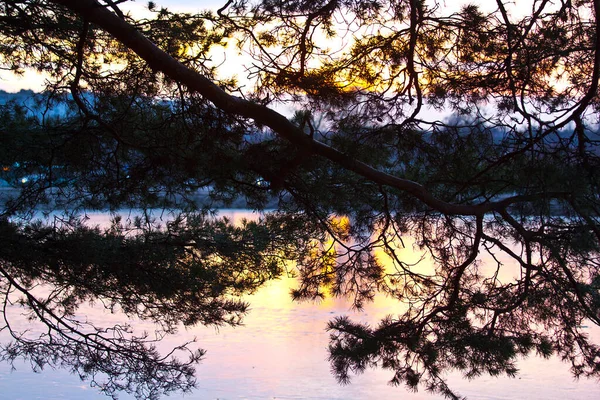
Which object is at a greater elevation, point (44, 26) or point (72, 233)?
point (44, 26)

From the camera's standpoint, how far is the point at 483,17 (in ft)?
8.80

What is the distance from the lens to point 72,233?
3.11 meters

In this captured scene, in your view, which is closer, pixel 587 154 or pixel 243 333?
pixel 587 154

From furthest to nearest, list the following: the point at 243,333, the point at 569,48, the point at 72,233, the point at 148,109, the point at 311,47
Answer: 1. the point at 243,333
2. the point at 148,109
3. the point at 72,233
4. the point at 311,47
5. the point at 569,48


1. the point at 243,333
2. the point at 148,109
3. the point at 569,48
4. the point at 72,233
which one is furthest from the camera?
the point at 243,333

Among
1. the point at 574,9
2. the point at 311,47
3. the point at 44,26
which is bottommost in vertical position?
the point at 574,9

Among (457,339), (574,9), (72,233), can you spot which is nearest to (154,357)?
(72,233)

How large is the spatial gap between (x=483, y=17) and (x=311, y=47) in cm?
66

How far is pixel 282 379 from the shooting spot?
14.3ft

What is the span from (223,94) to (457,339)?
1.21 meters

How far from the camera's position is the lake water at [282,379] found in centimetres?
407

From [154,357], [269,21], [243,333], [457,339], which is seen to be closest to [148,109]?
[269,21]

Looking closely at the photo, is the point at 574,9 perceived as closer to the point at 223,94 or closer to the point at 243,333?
the point at 223,94

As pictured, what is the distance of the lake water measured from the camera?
4.07 m
